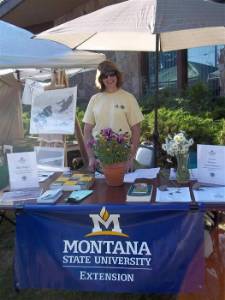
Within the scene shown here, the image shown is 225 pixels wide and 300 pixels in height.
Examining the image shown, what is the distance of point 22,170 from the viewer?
112 inches

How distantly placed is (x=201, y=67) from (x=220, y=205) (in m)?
5.43

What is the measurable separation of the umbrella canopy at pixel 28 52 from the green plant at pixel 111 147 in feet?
3.85

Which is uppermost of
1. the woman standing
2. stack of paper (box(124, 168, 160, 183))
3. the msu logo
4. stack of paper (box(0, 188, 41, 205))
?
the woman standing

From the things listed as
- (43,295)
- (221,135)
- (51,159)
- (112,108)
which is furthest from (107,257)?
(221,135)

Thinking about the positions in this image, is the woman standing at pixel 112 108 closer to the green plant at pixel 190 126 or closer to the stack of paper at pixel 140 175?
the stack of paper at pixel 140 175

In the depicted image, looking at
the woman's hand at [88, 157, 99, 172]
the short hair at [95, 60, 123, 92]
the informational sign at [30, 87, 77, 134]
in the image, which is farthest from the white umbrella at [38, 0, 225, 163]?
the informational sign at [30, 87, 77, 134]

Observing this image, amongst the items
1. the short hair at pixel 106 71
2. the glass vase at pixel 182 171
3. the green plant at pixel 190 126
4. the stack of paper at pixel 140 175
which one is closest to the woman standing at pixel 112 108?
the short hair at pixel 106 71

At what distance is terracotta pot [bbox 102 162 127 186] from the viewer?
2.80 m

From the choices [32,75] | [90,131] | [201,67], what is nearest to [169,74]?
[201,67]

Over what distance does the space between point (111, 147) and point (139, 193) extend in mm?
340

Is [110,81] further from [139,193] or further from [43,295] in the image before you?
[43,295]

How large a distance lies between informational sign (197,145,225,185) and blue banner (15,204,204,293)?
16.9 inches

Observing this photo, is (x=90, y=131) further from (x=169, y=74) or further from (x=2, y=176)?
(x=169, y=74)

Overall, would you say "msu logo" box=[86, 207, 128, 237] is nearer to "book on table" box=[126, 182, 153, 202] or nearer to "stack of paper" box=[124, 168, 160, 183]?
"book on table" box=[126, 182, 153, 202]
